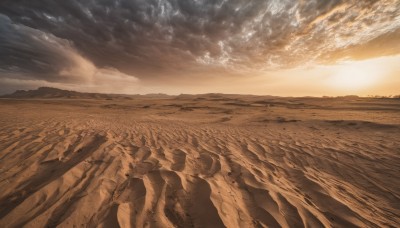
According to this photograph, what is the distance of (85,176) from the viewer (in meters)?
3.38

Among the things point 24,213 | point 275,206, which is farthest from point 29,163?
point 275,206

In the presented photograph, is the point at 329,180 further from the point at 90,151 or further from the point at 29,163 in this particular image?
the point at 29,163

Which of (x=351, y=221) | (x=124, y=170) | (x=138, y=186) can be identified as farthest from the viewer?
(x=124, y=170)

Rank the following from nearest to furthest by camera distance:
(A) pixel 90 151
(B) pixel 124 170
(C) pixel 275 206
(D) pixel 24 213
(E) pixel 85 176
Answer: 1. (D) pixel 24 213
2. (C) pixel 275 206
3. (E) pixel 85 176
4. (B) pixel 124 170
5. (A) pixel 90 151

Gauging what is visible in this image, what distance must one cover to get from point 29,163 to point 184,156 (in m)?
3.35

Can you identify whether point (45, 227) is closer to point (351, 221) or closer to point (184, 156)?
point (184, 156)

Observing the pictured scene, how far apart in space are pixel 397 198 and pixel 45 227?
5.47 metres

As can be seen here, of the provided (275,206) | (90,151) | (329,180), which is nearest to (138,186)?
(275,206)

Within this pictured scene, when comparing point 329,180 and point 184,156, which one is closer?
point 329,180

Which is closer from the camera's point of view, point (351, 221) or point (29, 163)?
point (351, 221)

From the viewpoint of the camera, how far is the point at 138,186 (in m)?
3.07

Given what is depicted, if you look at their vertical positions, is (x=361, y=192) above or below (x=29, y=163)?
below

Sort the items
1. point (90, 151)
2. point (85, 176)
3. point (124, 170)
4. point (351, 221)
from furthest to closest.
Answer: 1. point (90, 151)
2. point (124, 170)
3. point (85, 176)
4. point (351, 221)

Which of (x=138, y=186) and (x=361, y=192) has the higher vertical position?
(x=138, y=186)
